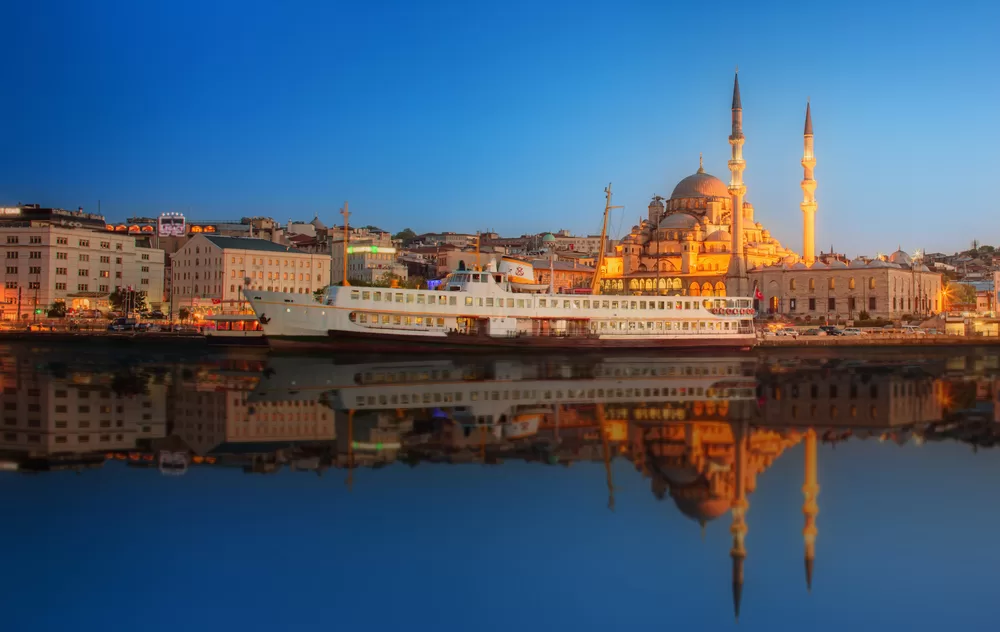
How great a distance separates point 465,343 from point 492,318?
7.33 feet

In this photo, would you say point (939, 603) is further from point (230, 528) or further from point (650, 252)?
point (650, 252)

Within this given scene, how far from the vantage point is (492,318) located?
42.1 metres

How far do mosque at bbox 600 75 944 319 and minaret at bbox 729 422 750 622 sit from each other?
58141 millimetres

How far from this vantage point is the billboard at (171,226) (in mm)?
80938

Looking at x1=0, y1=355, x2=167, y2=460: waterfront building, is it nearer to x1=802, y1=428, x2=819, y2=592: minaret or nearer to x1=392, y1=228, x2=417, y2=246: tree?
x1=802, y1=428, x2=819, y2=592: minaret

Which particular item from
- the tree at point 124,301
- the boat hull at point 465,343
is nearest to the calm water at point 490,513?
the boat hull at point 465,343

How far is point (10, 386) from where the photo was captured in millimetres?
24781

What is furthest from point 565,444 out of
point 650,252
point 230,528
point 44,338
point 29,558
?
point 650,252

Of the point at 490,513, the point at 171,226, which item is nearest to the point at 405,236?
the point at 171,226

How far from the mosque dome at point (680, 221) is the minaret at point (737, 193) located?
8.00 meters

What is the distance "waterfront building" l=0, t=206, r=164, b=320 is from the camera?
62.2m

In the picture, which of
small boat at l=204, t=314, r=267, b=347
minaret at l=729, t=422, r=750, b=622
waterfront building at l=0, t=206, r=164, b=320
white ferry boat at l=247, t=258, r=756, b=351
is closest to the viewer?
minaret at l=729, t=422, r=750, b=622

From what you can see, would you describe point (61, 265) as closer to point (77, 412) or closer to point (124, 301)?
point (124, 301)

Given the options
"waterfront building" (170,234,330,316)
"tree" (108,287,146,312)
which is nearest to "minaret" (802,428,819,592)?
"waterfront building" (170,234,330,316)
